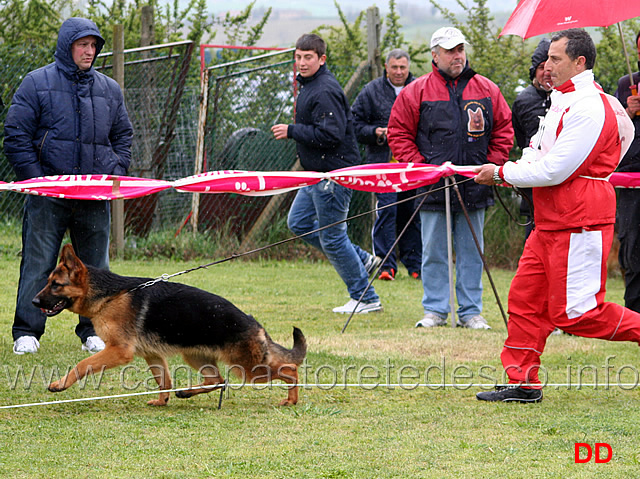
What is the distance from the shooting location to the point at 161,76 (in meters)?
11.8

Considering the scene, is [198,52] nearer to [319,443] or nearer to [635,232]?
[635,232]

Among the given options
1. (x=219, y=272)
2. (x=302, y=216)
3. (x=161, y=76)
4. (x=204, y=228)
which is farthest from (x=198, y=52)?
(x=302, y=216)

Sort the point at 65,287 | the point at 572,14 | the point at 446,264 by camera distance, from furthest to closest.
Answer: the point at 446,264 < the point at 572,14 < the point at 65,287

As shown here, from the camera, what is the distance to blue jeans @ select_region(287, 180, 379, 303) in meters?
8.03

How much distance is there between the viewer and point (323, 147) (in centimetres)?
809

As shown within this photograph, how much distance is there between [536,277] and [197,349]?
201 centimetres

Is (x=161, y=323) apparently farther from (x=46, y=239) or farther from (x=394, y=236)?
(x=394, y=236)

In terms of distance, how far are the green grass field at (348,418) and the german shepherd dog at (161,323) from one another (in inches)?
11.1

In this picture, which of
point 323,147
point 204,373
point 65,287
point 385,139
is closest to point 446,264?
point 323,147

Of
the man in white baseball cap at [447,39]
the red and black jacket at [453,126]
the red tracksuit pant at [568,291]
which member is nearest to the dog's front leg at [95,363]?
the red tracksuit pant at [568,291]

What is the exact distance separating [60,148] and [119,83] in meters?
4.93

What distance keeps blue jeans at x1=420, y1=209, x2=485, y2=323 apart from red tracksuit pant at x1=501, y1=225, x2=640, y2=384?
8.40 feet

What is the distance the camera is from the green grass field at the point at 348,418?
3887mm

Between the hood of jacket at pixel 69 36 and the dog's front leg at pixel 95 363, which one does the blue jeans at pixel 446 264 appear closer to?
the hood of jacket at pixel 69 36
